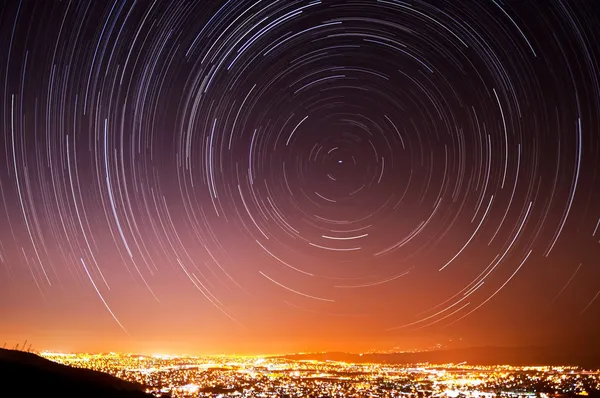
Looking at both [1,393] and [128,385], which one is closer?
[1,393]

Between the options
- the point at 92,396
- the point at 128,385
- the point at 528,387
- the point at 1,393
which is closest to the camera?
the point at 1,393

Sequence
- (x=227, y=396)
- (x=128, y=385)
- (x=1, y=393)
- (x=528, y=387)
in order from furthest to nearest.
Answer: (x=528, y=387)
(x=227, y=396)
(x=128, y=385)
(x=1, y=393)

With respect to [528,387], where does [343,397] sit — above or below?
below

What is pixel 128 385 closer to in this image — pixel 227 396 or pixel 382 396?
pixel 227 396

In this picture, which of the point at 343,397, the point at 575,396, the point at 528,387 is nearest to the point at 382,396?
the point at 343,397

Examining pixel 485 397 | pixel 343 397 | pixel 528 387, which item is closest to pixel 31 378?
pixel 343 397

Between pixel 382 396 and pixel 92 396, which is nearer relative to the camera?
pixel 92 396

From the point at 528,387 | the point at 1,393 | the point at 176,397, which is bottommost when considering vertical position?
the point at 1,393

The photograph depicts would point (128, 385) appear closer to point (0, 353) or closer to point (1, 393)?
point (0, 353)

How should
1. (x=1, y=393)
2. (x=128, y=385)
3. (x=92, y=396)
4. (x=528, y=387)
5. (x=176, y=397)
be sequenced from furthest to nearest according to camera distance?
(x=528, y=387), (x=176, y=397), (x=128, y=385), (x=92, y=396), (x=1, y=393)
